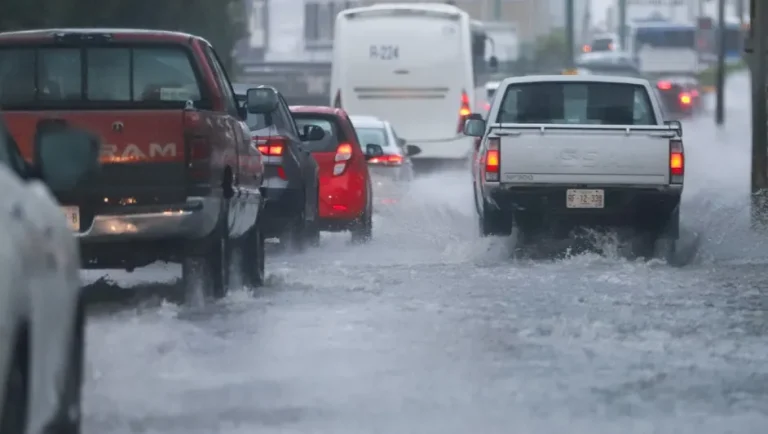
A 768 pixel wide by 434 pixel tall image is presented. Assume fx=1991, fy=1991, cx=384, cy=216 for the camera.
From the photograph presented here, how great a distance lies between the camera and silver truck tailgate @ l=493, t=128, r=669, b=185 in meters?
16.6

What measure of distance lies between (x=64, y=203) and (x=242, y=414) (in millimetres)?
3616

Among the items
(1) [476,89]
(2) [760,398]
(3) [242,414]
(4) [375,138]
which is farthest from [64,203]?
(1) [476,89]

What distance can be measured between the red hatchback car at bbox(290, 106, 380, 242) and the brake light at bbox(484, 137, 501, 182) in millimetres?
3644

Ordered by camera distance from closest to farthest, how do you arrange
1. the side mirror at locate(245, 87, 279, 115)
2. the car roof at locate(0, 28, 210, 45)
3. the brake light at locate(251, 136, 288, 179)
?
the car roof at locate(0, 28, 210, 45) → the side mirror at locate(245, 87, 279, 115) → the brake light at locate(251, 136, 288, 179)

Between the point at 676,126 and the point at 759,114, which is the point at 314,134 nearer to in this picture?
the point at 676,126

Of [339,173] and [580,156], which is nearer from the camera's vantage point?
[580,156]

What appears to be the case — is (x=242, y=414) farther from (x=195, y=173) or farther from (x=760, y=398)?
(x=195, y=173)

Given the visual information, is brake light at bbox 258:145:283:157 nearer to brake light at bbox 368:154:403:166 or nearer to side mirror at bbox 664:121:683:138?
side mirror at bbox 664:121:683:138

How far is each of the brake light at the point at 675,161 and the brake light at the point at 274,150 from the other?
3.33 m

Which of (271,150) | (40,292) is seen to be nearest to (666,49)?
(271,150)

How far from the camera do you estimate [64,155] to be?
6.79 m

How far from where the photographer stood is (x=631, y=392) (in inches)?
347

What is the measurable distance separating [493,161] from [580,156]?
728 mm

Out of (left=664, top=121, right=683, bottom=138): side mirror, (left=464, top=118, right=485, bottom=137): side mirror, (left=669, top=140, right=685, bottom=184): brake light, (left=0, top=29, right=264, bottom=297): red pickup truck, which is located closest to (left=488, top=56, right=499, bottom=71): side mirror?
(left=464, top=118, right=485, bottom=137): side mirror
